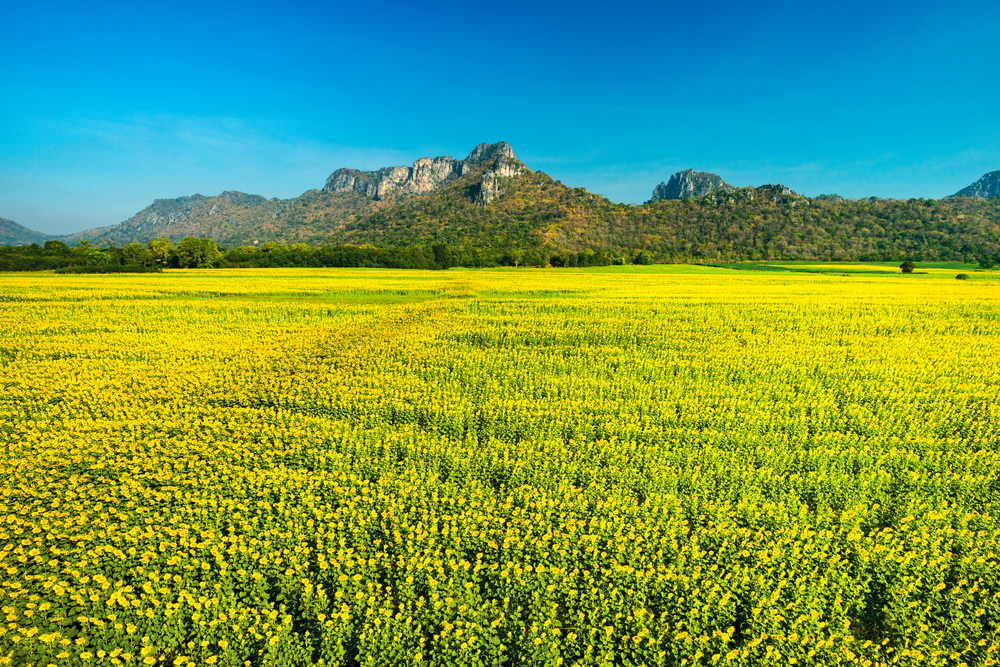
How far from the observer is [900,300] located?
1403 inches

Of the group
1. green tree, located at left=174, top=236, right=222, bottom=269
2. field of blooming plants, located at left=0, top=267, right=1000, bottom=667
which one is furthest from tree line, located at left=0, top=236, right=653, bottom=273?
field of blooming plants, located at left=0, top=267, right=1000, bottom=667

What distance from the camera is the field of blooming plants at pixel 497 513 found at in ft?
14.5

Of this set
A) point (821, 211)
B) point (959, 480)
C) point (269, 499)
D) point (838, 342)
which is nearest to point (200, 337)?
point (269, 499)

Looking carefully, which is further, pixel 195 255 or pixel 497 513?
pixel 195 255

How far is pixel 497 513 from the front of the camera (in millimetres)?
6262

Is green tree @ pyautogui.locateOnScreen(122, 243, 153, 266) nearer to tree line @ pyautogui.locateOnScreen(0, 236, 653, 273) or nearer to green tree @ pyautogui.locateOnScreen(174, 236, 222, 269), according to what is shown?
tree line @ pyautogui.locateOnScreen(0, 236, 653, 273)

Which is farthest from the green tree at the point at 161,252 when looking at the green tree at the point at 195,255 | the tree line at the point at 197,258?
the green tree at the point at 195,255

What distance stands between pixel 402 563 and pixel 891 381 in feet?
51.7

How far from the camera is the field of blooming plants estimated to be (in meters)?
4.41

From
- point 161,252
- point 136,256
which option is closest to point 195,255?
point 161,252

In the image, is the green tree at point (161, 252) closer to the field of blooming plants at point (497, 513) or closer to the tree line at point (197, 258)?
the tree line at point (197, 258)

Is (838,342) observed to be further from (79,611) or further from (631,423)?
(79,611)

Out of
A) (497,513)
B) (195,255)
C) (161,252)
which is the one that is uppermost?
(161,252)

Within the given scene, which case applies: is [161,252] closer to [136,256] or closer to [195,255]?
[136,256]
